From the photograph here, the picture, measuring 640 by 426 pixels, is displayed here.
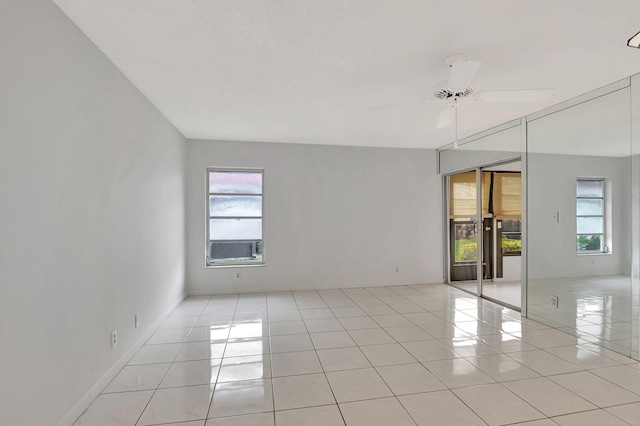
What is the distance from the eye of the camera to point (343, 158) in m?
5.75

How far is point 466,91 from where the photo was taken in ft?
9.20

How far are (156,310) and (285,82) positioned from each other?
300cm

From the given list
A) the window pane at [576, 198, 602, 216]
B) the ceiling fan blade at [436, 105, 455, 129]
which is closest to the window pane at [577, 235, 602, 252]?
the window pane at [576, 198, 602, 216]

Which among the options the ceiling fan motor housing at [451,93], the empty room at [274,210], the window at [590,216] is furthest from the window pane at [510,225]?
the ceiling fan motor housing at [451,93]

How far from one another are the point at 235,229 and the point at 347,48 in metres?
3.90

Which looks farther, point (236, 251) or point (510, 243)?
point (510, 243)

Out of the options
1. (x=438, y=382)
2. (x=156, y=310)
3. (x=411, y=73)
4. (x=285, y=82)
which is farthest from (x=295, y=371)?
(x=411, y=73)

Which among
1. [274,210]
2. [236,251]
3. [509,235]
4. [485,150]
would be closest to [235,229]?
[236,251]

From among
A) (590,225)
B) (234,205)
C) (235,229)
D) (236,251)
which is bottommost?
(236,251)

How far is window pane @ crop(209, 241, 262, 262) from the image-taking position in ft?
17.9

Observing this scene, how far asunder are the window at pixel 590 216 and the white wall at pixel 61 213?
4.67 metres

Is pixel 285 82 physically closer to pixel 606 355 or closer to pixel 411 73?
pixel 411 73

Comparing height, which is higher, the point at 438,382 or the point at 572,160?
the point at 572,160

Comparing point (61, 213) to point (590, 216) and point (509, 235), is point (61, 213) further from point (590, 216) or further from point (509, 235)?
point (509, 235)
